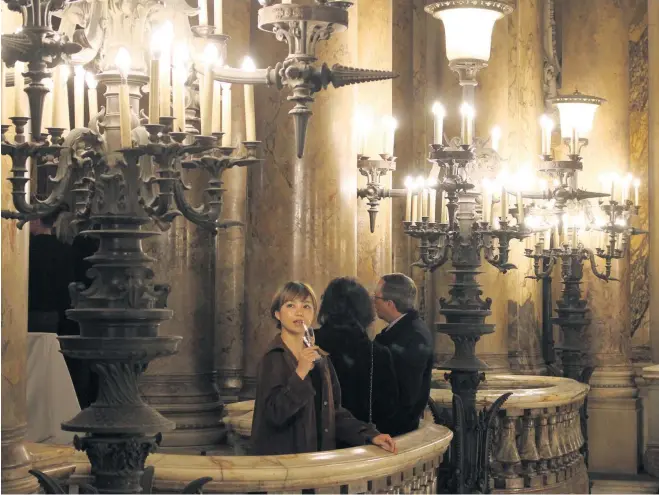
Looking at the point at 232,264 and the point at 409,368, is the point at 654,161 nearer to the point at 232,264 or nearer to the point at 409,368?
the point at 232,264

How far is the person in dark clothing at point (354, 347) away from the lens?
7.02 meters

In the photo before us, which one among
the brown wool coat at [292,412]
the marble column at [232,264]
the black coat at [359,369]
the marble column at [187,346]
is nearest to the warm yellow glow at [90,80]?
the brown wool coat at [292,412]

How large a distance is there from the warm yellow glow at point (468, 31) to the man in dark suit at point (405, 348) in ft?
5.16

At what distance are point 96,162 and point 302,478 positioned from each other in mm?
1865

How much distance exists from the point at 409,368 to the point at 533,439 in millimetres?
3693

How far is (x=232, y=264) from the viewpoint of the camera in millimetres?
10086

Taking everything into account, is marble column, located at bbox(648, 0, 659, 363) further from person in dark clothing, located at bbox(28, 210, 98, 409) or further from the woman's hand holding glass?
the woman's hand holding glass

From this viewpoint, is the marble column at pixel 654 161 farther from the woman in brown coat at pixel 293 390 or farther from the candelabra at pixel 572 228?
the woman in brown coat at pixel 293 390

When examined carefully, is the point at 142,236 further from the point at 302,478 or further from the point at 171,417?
the point at 171,417

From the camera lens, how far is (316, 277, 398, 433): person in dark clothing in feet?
23.0

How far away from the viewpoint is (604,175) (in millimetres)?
16188

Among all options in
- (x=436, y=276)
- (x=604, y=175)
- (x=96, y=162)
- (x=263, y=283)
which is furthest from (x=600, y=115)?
(x=96, y=162)

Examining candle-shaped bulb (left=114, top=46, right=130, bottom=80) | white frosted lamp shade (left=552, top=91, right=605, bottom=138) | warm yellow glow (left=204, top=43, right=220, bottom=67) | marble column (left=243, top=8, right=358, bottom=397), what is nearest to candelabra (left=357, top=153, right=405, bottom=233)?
marble column (left=243, top=8, right=358, bottom=397)

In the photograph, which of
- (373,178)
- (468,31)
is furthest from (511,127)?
(468,31)
